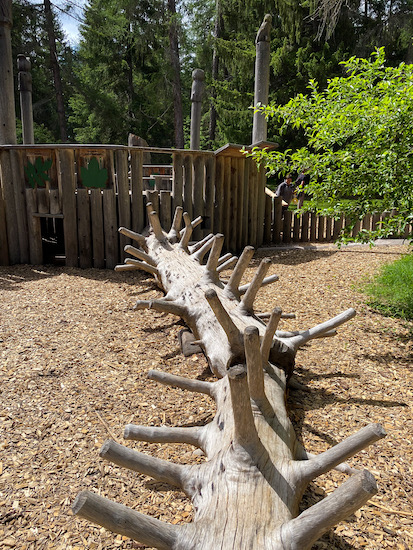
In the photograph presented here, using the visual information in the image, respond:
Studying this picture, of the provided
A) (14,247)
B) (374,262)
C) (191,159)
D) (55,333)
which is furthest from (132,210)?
(374,262)

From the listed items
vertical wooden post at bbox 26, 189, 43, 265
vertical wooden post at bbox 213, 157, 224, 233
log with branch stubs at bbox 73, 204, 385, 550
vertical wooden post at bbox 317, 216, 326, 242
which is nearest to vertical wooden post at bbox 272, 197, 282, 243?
vertical wooden post at bbox 317, 216, 326, 242

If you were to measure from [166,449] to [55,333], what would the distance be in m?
2.06

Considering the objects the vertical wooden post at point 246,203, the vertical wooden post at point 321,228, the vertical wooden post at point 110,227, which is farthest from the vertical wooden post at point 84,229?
the vertical wooden post at point 321,228

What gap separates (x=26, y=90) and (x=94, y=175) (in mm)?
5909

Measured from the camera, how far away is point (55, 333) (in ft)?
13.2

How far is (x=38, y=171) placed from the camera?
6836 mm

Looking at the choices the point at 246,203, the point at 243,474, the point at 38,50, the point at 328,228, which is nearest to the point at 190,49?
the point at 38,50

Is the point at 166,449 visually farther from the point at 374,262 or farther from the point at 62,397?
the point at 374,262

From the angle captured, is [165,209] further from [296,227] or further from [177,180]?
[296,227]

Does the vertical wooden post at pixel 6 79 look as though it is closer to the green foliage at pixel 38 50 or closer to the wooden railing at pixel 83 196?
the wooden railing at pixel 83 196

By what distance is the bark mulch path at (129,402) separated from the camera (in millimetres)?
1920

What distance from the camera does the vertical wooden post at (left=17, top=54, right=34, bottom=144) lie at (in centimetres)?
1047

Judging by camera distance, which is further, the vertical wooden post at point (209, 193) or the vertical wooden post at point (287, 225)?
the vertical wooden post at point (287, 225)

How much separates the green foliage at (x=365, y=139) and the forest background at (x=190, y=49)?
1456cm
